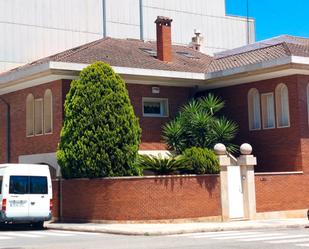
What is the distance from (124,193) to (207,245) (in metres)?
8.34

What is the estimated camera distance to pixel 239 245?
17.2 m

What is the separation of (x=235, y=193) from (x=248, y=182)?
0.70m

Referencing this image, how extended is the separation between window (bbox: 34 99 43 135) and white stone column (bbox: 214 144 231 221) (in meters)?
8.82

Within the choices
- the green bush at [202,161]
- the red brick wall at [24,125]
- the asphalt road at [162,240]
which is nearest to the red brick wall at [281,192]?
the green bush at [202,161]

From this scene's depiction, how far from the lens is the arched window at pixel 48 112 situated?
99.1 feet

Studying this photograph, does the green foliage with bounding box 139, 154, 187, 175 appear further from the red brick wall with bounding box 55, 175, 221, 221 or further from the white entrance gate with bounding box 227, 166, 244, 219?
the white entrance gate with bounding box 227, 166, 244, 219

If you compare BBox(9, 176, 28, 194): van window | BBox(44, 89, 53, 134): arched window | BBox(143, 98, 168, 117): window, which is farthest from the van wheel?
BBox(143, 98, 168, 117): window

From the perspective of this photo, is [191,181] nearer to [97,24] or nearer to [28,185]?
[28,185]

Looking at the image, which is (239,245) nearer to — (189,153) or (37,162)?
(189,153)

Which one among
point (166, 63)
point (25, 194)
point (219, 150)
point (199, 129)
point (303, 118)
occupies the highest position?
point (166, 63)

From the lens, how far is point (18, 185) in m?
24.9

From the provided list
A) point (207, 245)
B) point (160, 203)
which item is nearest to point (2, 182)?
point (160, 203)

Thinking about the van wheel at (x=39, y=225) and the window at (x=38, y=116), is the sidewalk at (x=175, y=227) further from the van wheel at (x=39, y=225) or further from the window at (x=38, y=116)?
the window at (x=38, y=116)

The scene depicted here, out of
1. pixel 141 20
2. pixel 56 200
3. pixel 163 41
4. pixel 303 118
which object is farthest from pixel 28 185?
pixel 141 20
